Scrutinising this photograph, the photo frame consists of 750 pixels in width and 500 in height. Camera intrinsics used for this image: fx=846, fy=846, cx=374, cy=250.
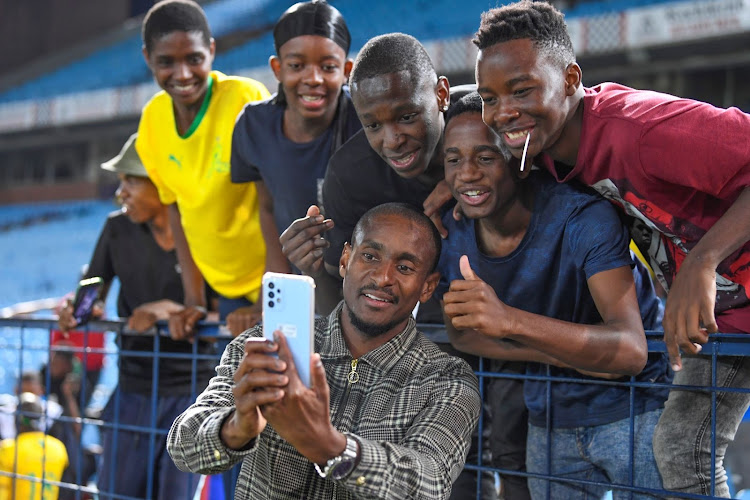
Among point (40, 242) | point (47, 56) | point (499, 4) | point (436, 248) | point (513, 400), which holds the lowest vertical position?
point (40, 242)

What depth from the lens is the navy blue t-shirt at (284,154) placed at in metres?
2.79

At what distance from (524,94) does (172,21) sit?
1.65 metres

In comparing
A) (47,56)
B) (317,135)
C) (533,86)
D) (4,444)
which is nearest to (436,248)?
(533,86)

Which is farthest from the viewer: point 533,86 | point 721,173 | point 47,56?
point 47,56

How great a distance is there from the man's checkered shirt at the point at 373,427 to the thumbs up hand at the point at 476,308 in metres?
0.22

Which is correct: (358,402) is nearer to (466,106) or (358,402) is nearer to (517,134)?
(517,134)

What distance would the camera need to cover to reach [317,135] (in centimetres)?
285

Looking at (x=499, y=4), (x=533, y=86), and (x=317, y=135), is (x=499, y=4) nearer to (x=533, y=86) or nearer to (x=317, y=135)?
(x=533, y=86)

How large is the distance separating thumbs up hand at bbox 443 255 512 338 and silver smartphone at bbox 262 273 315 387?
1.28ft

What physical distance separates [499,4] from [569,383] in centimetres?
107

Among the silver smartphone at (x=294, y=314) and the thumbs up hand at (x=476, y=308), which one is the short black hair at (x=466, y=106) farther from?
the silver smartphone at (x=294, y=314)

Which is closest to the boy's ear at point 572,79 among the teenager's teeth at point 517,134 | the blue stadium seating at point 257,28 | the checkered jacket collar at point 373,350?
the teenager's teeth at point 517,134

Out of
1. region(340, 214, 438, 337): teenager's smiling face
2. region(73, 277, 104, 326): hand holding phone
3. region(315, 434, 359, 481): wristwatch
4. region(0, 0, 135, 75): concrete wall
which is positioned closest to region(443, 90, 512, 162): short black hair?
region(340, 214, 438, 337): teenager's smiling face

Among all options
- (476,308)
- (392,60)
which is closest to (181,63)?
(392,60)
